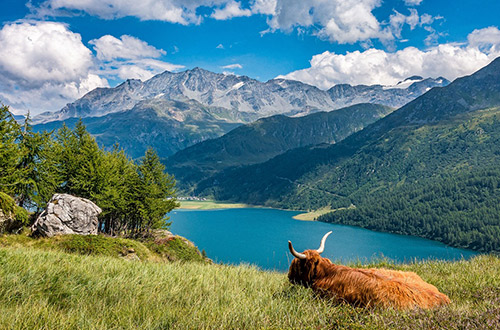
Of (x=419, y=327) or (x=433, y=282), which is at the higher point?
(x=419, y=327)

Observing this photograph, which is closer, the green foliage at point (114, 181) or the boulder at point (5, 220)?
the boulder at point (5, 220)

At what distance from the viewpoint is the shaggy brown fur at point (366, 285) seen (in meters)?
5.64

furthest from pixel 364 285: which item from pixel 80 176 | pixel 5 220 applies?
pixel 80 176

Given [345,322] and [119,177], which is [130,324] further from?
[119,177]

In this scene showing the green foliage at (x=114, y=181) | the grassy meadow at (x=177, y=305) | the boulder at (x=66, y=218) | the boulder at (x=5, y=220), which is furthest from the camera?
the green foliage at (x=114, y=181)

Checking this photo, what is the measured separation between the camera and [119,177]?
127 feet

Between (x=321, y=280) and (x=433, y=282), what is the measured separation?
2.91 m

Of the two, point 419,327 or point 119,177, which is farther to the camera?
point 119,177

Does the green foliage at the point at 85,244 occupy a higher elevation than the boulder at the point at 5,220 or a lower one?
lower

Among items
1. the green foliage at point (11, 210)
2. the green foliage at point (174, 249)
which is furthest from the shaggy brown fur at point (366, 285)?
the green foliage at point (174, 249)

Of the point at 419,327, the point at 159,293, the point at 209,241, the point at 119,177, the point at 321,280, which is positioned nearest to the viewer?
the point at 419,327

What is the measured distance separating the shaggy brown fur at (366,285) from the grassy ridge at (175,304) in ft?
1.68

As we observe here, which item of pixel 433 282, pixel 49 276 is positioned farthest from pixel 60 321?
pixel 433 282

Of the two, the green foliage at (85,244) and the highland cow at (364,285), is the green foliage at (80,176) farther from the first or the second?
the highland cow at (364,285)
